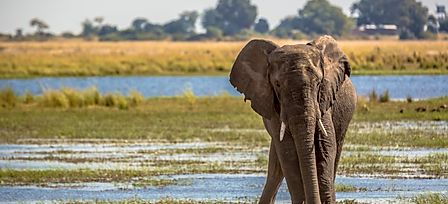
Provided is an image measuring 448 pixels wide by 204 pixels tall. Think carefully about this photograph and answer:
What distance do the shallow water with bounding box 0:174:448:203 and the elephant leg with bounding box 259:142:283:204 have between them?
2.10 metres

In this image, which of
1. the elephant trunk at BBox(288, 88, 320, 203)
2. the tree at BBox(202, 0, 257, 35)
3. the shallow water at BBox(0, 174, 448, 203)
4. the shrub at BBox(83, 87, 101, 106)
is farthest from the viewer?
the tree at BBox(202, 0, 257, 35)

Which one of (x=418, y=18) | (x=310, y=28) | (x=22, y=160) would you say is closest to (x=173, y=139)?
(x=22, y=160)

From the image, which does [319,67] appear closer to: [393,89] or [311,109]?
[311,109]

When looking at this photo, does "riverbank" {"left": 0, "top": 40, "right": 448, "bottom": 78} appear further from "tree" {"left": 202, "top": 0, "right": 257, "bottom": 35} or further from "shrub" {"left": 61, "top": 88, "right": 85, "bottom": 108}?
"tree" {"left": 202, "top": 0, "right": 257, "bottom": 35}

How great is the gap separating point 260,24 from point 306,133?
322ft

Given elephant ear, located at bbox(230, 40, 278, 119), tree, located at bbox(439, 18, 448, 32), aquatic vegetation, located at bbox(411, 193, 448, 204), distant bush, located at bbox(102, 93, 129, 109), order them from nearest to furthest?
elephant ear, located at bbox(230, 40, 278, 119) < aquatic vegetation, located at bbox(411, 193, 448, 204) < distant bush, located at bbox(102, 93, 129, 109) < tree, located at bbox(439, 18, 448, 32)

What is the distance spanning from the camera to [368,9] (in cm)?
8200

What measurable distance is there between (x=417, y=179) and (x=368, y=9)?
64.7 meters

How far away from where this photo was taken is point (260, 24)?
110m

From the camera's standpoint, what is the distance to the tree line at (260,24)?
2854 inches

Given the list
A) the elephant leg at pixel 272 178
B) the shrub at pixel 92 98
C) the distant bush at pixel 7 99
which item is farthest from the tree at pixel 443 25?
the elephant leg at pixel 272 178

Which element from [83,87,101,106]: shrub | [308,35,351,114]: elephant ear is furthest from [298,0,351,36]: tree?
[308,35,351,114]: elephant ear

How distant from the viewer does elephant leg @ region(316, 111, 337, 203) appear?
1239 centimetres

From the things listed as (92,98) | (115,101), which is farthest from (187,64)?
(115,101)
